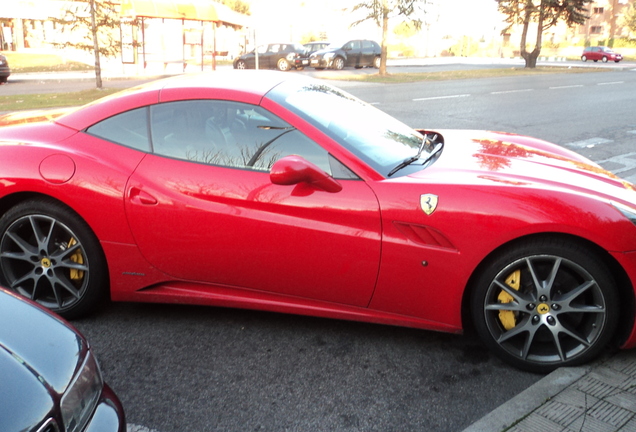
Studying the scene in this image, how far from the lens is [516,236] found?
9.70 feet

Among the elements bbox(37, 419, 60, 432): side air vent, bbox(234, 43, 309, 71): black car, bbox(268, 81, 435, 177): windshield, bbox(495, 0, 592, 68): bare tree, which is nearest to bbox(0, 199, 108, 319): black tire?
bbox(268, 81, 435, 177): windshield

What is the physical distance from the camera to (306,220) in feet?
10.4

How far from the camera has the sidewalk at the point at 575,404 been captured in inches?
101

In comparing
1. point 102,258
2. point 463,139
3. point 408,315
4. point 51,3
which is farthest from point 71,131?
point 51,3

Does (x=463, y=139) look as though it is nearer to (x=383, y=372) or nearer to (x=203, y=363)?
(x=383, y=372)

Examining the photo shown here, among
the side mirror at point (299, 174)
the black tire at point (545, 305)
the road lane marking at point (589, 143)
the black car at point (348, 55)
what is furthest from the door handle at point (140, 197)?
the black car at point (348, 55)

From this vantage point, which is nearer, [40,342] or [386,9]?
[40,342]

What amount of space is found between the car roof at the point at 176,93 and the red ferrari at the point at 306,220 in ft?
0.04

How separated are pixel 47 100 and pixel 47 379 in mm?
15195

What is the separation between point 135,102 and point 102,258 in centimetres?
92

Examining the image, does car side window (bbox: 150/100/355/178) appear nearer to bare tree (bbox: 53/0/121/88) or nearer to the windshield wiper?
the windshield wiper

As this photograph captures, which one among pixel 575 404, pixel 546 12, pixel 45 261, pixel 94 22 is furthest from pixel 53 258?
pixel 546 12

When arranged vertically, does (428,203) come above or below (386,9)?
below

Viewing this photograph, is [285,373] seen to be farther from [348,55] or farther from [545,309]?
[348,55]
